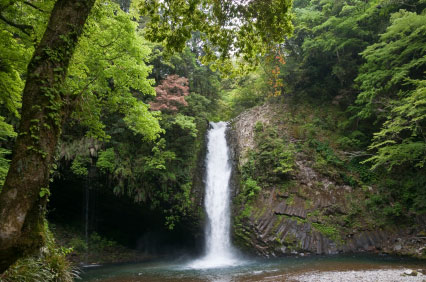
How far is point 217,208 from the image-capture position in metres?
13.8

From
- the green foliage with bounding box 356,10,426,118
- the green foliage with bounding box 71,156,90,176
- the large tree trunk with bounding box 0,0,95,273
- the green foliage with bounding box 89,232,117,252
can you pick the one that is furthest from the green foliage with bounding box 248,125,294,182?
the large tree trunk with bounding box 0,0,95,273

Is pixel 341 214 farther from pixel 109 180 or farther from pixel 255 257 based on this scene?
pixel 109 180

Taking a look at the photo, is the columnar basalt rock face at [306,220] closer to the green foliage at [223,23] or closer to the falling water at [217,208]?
the falling water at [217,208]

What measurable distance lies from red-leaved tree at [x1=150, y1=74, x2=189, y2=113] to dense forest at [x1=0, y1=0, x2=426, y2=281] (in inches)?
4.0

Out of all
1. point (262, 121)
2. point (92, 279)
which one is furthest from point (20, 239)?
point (262, 121)

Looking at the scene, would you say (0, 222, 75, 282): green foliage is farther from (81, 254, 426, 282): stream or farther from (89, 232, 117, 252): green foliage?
(89, 232, 117, 252): green foliage

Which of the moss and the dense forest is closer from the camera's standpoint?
the dense forest

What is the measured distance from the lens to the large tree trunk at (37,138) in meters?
2.38

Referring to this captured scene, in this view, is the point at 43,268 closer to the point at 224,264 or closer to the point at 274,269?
the point at 274,269

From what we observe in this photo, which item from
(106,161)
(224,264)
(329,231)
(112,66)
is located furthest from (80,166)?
(329,231)

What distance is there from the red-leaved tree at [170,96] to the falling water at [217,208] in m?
4.38

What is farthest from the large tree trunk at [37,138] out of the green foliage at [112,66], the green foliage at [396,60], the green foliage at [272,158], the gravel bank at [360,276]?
the green foliage at [272,158]

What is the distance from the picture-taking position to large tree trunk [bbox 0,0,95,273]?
2.38 m

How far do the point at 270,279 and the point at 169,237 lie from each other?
30.5 feet
